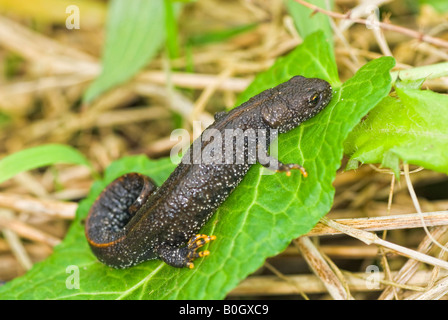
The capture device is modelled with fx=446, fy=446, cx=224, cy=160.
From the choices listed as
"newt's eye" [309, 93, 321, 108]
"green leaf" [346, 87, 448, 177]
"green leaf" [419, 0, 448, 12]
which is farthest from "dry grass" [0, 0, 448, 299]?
"newt's eye" [309, 93, 321, 108]

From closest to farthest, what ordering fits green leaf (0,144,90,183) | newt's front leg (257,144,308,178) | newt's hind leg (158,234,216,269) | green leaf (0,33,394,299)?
green leaf (0,33,394,299)
newt's front leg (257,144,308,178)
newt's hind leg (158,234,216,269)
green leaf (0,144,90,183)

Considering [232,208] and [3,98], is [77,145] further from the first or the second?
[232,208]

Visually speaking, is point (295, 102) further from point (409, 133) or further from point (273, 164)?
point (409, 133)

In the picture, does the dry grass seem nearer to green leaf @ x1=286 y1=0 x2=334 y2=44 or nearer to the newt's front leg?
green leaf @ x1=286 y1=0 x2=334 y2=44

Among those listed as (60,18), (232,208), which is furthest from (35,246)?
(60,18)
